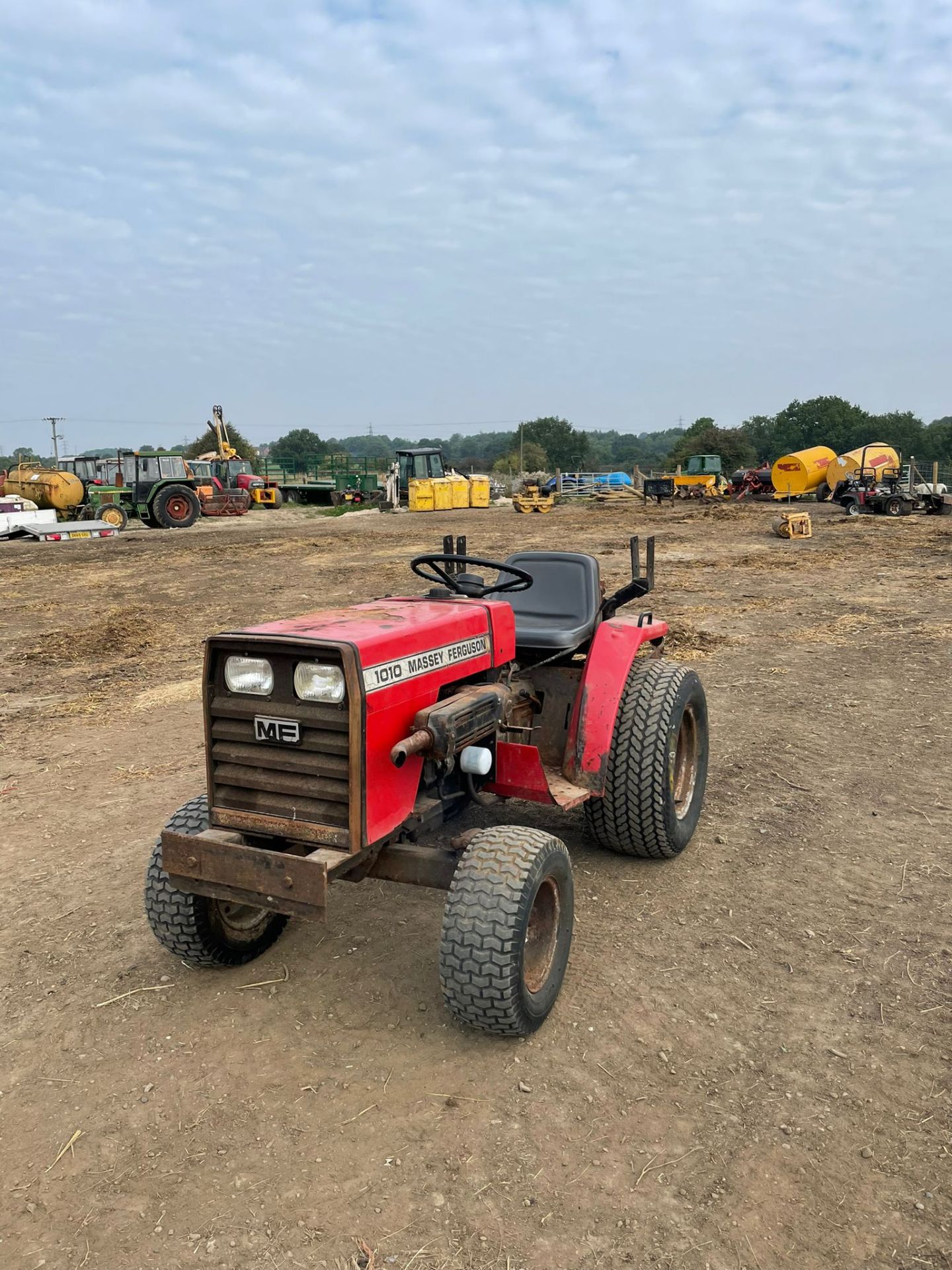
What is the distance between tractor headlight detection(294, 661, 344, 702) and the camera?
2.82 metres

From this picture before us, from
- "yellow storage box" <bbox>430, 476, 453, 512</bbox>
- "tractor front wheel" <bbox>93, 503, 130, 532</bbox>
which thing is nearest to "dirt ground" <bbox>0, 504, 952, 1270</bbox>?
"tractor front wheel" <bbox>93, 503, 130, 532</bbox>

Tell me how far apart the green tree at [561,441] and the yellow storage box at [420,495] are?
72.1 metres

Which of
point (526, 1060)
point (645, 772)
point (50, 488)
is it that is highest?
point (50, 488)

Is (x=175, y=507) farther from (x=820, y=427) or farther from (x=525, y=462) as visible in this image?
(x=820, y=427)

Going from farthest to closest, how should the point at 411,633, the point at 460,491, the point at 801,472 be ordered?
1. the point at 460,491
2. the point at 801,472
3. the point at 411,633

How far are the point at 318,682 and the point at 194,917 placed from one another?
105 centimetres

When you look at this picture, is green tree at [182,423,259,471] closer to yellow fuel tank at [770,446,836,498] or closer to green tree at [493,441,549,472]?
green tree at [493,441,549,472]

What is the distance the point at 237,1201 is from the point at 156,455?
24.5 m

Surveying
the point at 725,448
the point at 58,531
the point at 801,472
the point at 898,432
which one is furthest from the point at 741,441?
the point at 58,531

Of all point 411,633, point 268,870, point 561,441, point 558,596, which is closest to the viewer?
point 268,870

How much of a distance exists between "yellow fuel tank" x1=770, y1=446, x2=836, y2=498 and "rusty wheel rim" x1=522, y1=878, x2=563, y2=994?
2878 cm

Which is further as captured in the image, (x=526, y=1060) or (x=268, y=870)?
(x=526, y=1060)

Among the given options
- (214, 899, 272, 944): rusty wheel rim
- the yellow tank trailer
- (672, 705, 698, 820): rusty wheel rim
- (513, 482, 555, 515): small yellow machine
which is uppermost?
the yellow tank trailer

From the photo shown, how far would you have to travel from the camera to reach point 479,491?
31078 mm
